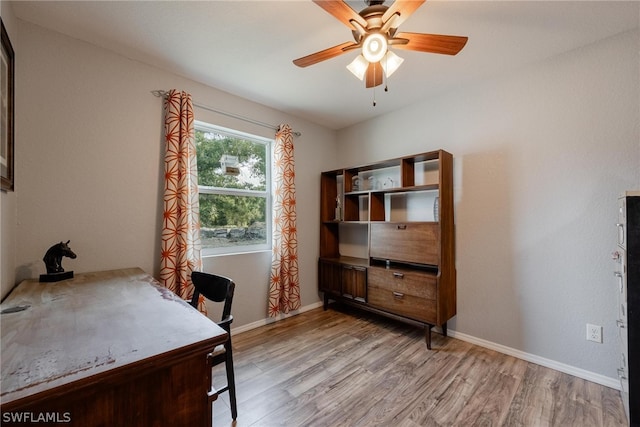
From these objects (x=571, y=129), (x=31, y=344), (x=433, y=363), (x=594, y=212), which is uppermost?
(x=571, y=129)

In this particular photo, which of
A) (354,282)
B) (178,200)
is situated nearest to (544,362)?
(354,282)

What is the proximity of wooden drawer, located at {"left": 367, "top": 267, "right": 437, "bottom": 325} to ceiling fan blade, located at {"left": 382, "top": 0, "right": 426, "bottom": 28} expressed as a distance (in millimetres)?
1988

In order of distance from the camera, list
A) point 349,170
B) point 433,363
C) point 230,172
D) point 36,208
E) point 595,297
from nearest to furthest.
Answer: point 36,208, point 595,297, point 433,363, point 230,172, point 349,170

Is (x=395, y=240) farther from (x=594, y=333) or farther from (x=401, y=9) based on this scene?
(x=401, y=9)

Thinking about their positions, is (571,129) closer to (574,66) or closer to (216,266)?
(574,66)

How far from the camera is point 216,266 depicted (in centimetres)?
257

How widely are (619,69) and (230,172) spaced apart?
3.28 meters

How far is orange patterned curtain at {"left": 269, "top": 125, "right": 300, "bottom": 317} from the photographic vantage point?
9.64 feet

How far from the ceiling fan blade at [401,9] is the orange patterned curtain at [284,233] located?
1.85 meters

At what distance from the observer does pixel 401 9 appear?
1266mm

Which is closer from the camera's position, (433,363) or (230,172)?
(433,363)

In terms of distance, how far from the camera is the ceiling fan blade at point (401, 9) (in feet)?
4.00

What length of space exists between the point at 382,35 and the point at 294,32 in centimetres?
72

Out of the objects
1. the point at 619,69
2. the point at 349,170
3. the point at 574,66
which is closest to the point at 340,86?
the point at 349,170
